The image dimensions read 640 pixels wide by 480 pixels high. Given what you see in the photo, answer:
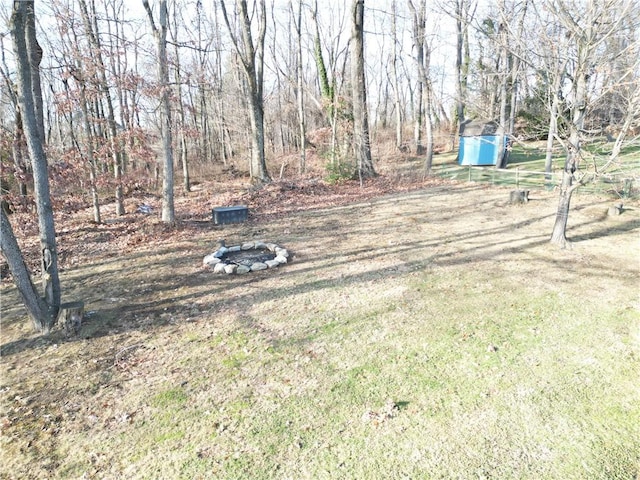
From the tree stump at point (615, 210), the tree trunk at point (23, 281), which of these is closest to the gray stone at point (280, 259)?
the tree trunk at point (23, 281)

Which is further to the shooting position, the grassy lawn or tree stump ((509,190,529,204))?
tree stump ((509,190,529,204))

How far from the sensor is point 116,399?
3693 mm

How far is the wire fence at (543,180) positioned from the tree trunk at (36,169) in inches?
385

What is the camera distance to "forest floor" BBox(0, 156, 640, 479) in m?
Answer: 2.98

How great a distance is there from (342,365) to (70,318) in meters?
3.59

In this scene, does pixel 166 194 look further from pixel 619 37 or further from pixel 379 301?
pixel 619 37

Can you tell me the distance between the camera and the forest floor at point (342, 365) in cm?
298

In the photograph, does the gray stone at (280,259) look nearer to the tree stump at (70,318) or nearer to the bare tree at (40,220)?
the tree stump at (70,318)

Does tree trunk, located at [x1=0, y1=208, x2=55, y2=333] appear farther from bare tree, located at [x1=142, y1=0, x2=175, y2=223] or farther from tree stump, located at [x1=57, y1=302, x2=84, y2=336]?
bare tree, located at [x1=142, y1=0, x2=175, y2=223]

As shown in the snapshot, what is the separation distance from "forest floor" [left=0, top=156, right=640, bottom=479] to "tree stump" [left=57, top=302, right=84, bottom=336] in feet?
0.44

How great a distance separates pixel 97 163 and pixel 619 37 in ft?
39.8

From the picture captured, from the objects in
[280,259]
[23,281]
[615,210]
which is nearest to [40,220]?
[23,281]

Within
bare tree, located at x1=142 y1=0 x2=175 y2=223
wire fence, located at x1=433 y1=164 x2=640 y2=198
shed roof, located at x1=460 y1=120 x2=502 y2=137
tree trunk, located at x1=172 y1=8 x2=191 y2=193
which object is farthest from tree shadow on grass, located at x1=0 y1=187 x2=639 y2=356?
shed roof, located at x1=460 y1=120 x2=502 y2=137

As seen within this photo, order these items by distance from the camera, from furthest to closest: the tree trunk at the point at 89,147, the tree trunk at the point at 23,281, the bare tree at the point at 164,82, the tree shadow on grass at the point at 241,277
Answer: the tree trunk at the point at 89,147
the bare tree at the point at 164,82
the tree shadow on grass at the point at 241,277
the tree trunk at the point at 23,281
